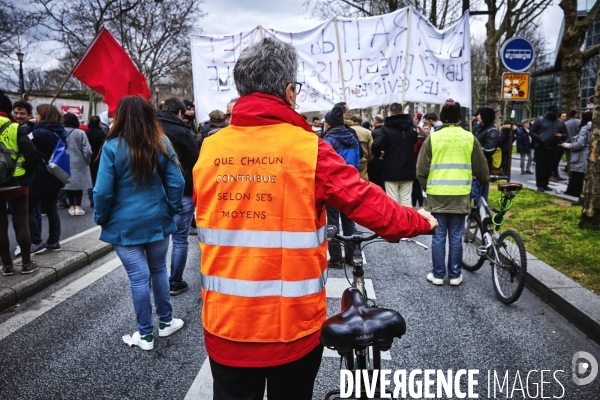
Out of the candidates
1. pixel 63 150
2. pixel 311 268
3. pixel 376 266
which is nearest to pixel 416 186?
pixel 376 266

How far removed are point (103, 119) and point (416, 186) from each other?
824cm

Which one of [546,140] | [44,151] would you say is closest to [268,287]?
[44,151]

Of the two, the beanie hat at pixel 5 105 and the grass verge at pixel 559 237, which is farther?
the grass verge at pixel 559 237

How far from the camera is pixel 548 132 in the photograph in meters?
11.5

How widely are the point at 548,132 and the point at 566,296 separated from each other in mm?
8519

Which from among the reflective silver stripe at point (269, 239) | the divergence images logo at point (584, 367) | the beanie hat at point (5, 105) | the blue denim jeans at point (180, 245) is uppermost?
the beanie hat at point (5, 105)

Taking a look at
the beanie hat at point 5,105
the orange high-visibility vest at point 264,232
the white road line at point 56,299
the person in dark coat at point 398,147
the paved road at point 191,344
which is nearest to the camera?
the orange high-visibility vest at point 264,232

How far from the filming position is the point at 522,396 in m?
3.02

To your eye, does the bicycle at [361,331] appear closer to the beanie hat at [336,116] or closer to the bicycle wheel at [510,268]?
the bicycle wheel at [510,268]

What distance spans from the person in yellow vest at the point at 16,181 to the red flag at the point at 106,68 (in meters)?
1.22

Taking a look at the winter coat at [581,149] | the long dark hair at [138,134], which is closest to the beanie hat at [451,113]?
the long dark hair at [138,134]

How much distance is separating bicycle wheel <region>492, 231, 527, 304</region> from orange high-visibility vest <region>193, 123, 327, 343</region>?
3225 millimetres

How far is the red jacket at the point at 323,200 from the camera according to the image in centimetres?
173

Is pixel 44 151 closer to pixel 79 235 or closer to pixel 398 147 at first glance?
pixel 79 235
